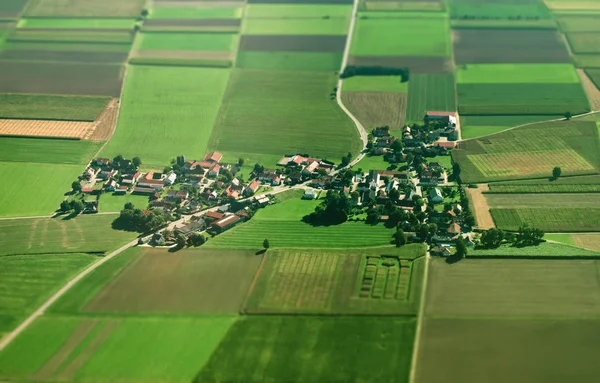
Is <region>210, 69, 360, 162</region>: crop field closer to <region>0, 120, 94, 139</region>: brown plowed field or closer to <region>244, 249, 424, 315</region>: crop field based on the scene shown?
<region>0, 120, 94, 139</region>: brown plowed field

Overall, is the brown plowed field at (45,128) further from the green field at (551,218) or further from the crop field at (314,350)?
the green field at (551,218)

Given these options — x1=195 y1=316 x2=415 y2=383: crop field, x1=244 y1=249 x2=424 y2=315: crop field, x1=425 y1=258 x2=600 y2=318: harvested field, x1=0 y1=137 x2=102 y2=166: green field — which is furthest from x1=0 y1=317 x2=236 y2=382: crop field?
x1=0 y1=137 x2=102 y2=166: green field

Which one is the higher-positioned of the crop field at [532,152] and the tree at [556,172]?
the crop field at [532,152]

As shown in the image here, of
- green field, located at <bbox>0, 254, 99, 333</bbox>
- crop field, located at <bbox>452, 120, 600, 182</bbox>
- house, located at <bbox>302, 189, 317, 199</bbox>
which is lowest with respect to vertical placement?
green field, located at <bbox>0, 254, 99, 333</bbox>

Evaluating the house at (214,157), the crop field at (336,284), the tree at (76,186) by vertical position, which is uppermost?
the house at (214,157)

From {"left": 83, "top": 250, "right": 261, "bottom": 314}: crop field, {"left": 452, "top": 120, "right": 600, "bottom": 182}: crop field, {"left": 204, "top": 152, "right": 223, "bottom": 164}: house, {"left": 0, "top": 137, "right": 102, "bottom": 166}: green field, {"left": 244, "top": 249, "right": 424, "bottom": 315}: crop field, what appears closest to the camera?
{"left": 244, "top": 249, "right": 424, "bottom": 315}: crop field

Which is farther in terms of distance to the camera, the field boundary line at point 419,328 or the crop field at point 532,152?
the crop field at point 532,152

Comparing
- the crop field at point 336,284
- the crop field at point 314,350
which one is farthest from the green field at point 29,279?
the crop field at point 314,350
